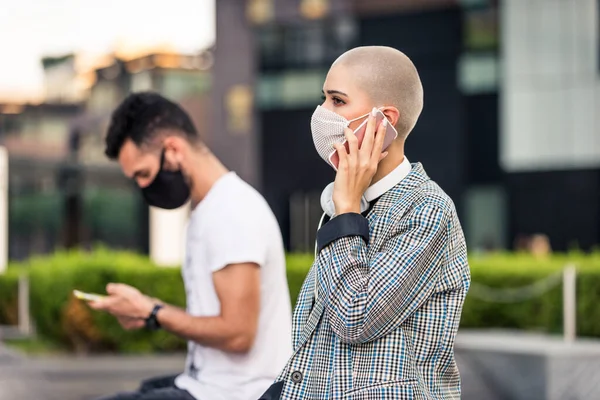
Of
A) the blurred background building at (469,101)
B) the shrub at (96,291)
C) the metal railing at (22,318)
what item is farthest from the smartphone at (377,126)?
the blurred background building at (469,101)

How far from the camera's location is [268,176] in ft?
132

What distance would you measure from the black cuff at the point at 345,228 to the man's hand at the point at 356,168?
0.02 metres

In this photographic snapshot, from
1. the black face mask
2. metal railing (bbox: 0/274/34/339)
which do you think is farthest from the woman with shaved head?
metal railing (bbox: 0/274/34/339)

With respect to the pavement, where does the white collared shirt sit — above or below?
above

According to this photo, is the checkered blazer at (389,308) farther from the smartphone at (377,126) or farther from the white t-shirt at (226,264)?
the white t-shirt at (226,264)

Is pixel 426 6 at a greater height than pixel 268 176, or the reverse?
pixel 426 6

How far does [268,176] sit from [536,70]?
34.8 ft

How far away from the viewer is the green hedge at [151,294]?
41.9 feet

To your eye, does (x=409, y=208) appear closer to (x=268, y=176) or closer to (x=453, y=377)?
(x=453, y=377)

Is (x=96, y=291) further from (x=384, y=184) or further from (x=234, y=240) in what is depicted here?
(x=384, y=184)

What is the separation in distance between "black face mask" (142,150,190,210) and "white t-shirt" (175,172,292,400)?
92 millimetres

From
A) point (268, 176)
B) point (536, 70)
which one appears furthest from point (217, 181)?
point (268, 176)

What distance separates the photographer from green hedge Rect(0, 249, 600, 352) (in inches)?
503

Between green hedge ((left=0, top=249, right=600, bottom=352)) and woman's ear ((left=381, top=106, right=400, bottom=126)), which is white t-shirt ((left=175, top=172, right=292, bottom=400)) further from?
green hedge ((left=0, top=249, right=600, bottom=352))
